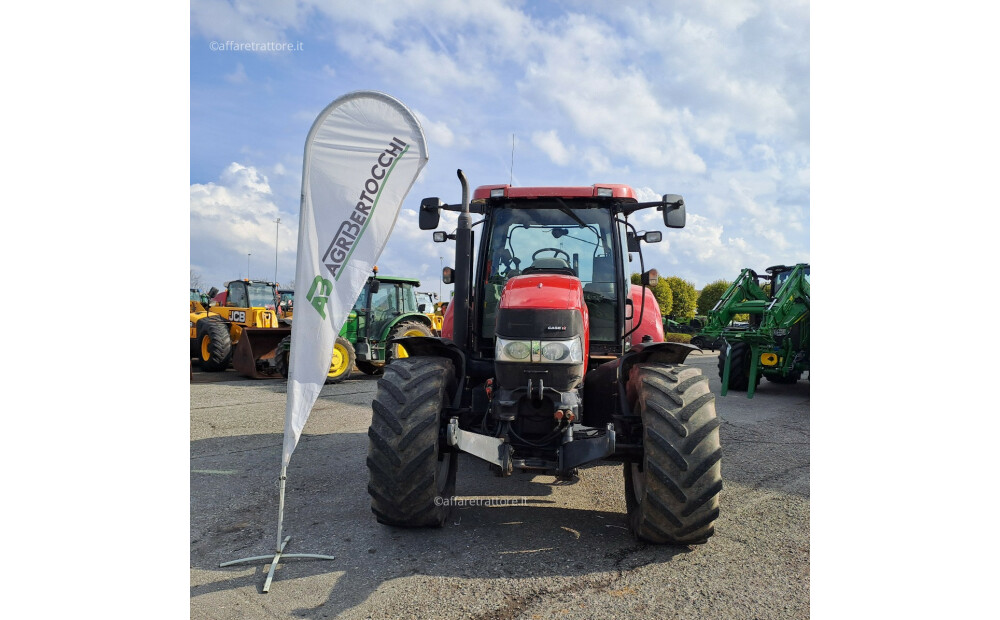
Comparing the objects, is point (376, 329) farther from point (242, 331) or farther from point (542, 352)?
point (542, 352)

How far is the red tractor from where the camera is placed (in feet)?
11.0

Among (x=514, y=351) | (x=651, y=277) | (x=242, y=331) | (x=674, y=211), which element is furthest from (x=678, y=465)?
(x=242, y=331)

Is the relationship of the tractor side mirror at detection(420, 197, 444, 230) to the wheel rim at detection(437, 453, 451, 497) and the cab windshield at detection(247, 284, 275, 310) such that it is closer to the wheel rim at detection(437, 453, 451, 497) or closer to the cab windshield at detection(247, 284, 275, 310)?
the wheel rim at detection(437, 453, 451, 497)

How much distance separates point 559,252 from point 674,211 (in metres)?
0.90

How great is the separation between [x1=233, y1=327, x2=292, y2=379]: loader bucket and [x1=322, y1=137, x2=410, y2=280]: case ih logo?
847 cm

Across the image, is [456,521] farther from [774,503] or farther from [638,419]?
[774,503]

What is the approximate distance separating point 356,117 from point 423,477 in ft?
6.81

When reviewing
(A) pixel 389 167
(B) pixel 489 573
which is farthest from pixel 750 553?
(A) pixel 389 167

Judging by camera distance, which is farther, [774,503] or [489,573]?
[774,503]

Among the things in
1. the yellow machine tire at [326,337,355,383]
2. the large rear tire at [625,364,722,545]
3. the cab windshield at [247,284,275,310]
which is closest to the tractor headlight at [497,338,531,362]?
the large rear tire at [625,364,722,545]

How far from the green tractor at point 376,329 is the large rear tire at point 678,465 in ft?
25.8

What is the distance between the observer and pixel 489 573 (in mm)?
3221

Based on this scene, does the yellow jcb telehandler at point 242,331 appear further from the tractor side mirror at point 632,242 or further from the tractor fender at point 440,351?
the tractor side mirror at point 632,242

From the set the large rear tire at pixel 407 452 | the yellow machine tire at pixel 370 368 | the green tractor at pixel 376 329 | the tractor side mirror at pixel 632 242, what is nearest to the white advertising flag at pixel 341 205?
the large rear tire at pixel 407 452
